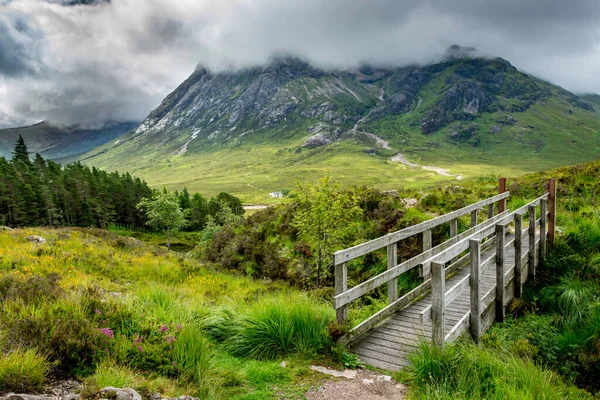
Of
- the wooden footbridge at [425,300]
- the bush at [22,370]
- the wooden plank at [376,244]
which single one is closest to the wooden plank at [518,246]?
the wooden footbridge at [425,300]

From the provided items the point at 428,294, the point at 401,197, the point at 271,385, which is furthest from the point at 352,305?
the point at 401,197

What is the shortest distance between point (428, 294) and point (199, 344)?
558 cm

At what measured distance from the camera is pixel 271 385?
4969mm

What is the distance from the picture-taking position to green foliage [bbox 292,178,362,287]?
12.2m

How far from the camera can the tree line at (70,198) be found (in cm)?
6875

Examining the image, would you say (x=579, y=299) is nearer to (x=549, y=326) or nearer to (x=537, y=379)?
(x=549, y=326)

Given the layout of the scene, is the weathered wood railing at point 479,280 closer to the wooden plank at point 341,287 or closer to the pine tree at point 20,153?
the wooden plank at point 341,287

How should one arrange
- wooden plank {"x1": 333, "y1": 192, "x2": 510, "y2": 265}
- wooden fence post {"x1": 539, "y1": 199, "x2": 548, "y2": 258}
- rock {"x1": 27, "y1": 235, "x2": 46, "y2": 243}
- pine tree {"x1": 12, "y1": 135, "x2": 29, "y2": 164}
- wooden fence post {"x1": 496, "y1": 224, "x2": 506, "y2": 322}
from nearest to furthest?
1. wooden plank {"x1": 333, "y1": 192, "x2": 510, "y2": 265}
2. wooden fence post {"x1": 496, "y1": 224, "x2": 506, "y2": 322}
3. wooden fence post {"x1": 539, "y1": 199, "x2": 548, "y2": 258}
4. rock {"x1": 27, "y1": 235, "x2": 46, "y2": 243}
5. pine tree {"x1": 12, "y1": 135, "x2": 29, "y2": 164}

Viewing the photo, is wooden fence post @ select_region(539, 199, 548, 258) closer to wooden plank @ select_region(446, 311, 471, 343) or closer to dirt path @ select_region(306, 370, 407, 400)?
wooden plank @ select_region(446, 311, 471, 343)

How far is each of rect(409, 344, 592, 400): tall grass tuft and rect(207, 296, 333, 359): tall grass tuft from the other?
1634 millimetres

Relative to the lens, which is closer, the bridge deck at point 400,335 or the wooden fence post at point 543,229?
the bridge deck at point 400,335

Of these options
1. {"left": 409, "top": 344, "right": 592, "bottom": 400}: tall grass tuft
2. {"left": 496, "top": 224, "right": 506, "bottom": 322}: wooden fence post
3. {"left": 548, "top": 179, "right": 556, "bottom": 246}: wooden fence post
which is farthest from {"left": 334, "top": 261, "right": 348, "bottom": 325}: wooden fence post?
{"left": 548, "top": 179, "right": 556, "bottom": 246}: wooden fence post

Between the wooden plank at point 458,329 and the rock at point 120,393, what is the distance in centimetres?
437

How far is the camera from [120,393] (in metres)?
3.72
